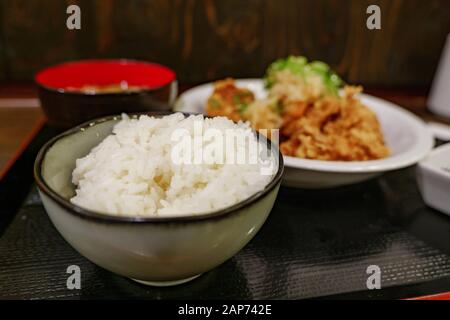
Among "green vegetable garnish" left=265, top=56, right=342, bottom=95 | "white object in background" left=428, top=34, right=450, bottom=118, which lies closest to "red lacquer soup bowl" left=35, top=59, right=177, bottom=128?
"green vegetable garnish" left=265, top=56, right=342, bottom=95

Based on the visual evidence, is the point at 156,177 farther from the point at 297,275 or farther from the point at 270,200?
the point at 297,275

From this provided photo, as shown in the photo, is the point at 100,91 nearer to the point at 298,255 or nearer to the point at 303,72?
the point at 303,72

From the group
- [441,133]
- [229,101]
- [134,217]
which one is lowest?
[441,133]

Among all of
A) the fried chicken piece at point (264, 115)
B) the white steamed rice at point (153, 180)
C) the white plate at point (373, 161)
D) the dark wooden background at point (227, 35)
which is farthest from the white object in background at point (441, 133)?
the white steamed rice at point (153, 180)

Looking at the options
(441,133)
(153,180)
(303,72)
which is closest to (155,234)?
(153,180)

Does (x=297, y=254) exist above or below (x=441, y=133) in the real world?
below
